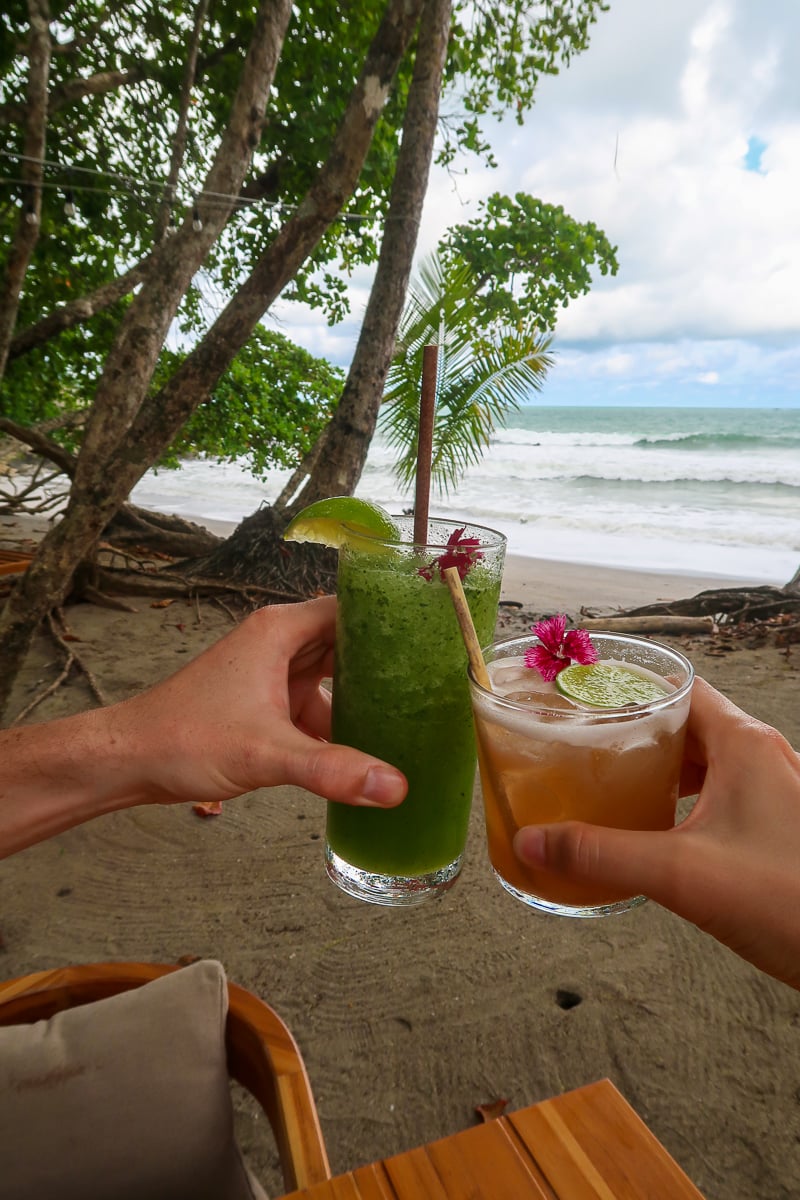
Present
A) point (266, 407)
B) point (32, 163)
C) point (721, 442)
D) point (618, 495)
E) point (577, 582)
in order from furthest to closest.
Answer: point (721, 442)
point (618, 495)
point (577, 582)
point (266, 407)
point (32, 163)

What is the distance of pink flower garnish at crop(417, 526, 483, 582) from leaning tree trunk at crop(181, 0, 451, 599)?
374 centimetres

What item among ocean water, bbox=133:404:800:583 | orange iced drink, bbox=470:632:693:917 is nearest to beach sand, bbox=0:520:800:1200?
orange iced drink, bbox=470:632:693:917

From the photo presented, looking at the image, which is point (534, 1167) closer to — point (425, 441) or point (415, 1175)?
point (415, 1175)

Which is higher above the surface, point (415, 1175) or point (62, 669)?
point (415, 1175)

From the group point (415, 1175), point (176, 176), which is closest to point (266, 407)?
point (176, 176)

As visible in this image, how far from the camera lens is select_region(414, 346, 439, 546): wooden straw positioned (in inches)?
47.4

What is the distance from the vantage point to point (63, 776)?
1285mm

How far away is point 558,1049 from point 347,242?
7.59m

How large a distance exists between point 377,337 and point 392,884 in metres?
4.36

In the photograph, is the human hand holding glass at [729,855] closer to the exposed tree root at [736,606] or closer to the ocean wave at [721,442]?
the exposed tree root at [736,606]

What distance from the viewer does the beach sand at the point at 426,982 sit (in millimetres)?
1912

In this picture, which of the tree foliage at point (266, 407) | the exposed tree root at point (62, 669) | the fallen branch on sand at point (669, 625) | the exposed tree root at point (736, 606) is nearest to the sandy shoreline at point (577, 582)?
the exposed tree root at point (736, 606)

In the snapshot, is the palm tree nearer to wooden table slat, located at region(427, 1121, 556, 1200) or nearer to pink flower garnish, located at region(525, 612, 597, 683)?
pink flower garnish, located at region(525, 612, 597, 683)

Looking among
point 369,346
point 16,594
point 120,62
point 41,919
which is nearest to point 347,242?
point 120,62
